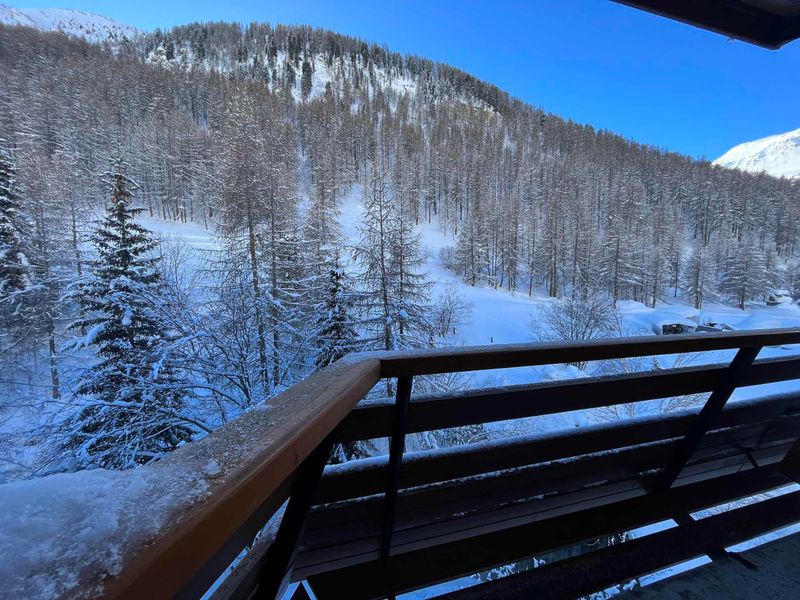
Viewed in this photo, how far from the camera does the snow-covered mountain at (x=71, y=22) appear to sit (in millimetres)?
130875

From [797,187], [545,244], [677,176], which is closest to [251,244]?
[545,244]

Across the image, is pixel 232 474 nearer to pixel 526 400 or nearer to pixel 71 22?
pixel 526 400

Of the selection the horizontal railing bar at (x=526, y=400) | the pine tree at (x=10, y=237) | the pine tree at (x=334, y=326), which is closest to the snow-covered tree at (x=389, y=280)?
the pine tree at (x=334, y=326)

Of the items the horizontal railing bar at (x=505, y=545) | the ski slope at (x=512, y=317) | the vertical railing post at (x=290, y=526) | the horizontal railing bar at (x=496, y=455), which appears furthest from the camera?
the ski slope at (x=512, y=317)

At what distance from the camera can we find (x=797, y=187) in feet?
263

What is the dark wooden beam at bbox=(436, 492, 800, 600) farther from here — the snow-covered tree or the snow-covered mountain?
the snow-covered mountain

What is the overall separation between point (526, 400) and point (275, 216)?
1994 centimetres

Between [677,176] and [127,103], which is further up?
[127,103]

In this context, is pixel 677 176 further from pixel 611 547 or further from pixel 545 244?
pixel 611 547

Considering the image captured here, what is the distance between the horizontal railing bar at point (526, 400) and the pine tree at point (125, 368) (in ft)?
26.1

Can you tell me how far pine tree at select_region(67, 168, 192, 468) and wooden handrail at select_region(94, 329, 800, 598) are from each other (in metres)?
8.29

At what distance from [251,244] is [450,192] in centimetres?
5315

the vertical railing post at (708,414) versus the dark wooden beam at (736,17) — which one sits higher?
the dark wooden beam at (736,17)

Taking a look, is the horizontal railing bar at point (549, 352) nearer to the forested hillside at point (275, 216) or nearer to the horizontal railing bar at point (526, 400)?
the horizontal railing bar at point (526, 400)
